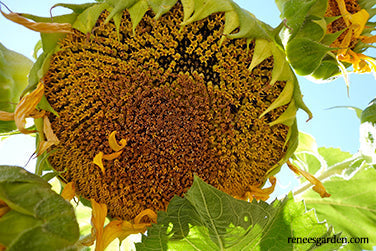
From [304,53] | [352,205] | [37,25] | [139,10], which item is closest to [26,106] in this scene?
[37,25]

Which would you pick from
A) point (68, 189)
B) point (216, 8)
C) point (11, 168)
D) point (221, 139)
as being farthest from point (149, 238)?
point (216, 8)

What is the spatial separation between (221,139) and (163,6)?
1.68 ft

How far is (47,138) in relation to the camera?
4.59 ft

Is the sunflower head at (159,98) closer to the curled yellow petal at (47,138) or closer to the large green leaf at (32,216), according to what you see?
the curled yellow petal at (47,138)

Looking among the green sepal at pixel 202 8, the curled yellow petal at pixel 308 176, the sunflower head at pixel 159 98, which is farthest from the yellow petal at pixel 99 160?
the curled yellow petal at pixel 308 176

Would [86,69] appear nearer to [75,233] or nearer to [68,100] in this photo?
[68,100]

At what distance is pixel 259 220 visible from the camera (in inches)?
55.7

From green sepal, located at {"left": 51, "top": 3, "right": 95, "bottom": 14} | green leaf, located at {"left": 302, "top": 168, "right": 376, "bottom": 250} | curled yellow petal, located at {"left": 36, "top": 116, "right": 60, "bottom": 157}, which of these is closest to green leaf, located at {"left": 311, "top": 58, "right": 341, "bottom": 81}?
green leaf, located at {"left": 302, "top": 168, "right": 376, "bottom": 250}

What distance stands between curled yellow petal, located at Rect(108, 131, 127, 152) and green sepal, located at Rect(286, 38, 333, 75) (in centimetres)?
71

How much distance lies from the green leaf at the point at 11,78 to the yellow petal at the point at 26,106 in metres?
0.34

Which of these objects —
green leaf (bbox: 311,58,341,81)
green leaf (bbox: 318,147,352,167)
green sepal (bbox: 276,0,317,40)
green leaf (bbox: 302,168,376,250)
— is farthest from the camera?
green leaf (bbox: 318,147,352,167)

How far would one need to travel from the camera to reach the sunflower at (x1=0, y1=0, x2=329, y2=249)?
1348 mm

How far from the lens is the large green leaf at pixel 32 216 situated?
1082 mm

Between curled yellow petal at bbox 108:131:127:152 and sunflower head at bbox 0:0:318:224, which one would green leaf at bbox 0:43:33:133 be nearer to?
sunflower head at bbox 0:0:318:224
